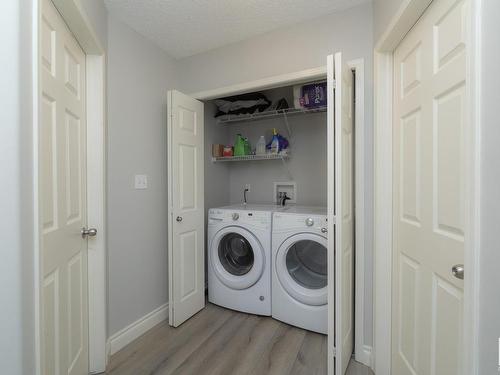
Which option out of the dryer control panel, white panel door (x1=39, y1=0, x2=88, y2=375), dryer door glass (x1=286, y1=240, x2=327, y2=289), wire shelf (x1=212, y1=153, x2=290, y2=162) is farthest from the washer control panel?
white panel door (x1=39, y1=0, x2=88, y2=375)

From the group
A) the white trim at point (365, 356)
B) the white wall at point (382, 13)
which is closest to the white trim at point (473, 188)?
the white wall at point (382, 13)

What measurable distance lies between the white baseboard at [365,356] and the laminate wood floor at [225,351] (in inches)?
1.4

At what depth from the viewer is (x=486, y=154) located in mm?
638

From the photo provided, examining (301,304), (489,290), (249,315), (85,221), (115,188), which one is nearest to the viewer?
(489,290)

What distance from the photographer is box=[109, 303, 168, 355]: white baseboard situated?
1647 mm

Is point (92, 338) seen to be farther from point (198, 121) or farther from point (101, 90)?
point (198, 121)

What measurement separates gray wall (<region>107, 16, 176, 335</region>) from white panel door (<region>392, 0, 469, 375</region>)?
5.85 feet

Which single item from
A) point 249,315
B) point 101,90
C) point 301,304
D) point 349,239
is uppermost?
point 101,90

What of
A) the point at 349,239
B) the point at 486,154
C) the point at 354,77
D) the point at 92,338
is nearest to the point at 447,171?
the point at 486,154

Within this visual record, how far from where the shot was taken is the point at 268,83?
1879 mm

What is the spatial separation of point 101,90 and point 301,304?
2.12 meters

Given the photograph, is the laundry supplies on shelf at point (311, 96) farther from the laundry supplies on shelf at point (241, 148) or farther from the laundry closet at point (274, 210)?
the laundry supplies on shelf at point (241, 148)

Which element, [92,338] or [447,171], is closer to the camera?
[447,171]

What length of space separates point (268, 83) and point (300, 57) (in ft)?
1.00
